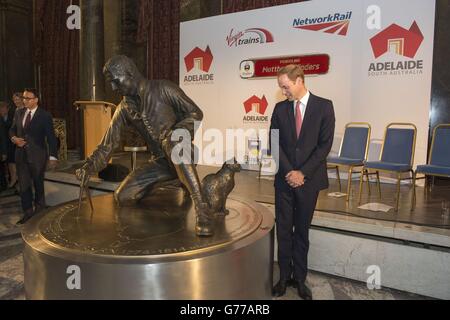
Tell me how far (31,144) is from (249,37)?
3.73 meters

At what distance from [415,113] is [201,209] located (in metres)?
3.69

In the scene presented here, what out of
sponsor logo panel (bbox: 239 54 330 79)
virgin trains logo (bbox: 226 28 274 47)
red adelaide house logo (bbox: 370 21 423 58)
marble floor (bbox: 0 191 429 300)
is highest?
virgin trains logo (bbox: 226 28 274 47)

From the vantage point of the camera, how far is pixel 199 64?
22.6 ft

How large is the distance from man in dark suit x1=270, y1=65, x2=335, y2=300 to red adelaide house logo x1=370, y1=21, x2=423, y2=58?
316 centimetres

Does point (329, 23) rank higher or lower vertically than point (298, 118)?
higher

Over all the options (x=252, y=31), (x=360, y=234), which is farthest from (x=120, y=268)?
(x=252, y=31)

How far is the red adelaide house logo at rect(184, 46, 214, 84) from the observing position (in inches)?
265

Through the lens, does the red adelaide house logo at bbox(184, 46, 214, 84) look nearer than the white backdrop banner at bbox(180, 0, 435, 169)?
No

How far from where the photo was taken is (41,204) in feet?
14.0

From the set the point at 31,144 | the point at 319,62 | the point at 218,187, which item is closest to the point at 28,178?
the point at 31,144

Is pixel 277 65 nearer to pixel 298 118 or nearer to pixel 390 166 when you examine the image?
pixel 390 166

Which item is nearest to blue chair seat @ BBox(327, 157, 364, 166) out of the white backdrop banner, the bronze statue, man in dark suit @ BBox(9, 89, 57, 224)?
the white backdrop banner

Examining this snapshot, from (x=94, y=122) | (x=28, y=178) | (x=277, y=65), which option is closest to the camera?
(x=28, y=178)

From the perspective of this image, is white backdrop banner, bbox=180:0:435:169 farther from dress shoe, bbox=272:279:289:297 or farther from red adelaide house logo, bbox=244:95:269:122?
dress shoe, bbox=272:279:289:297
